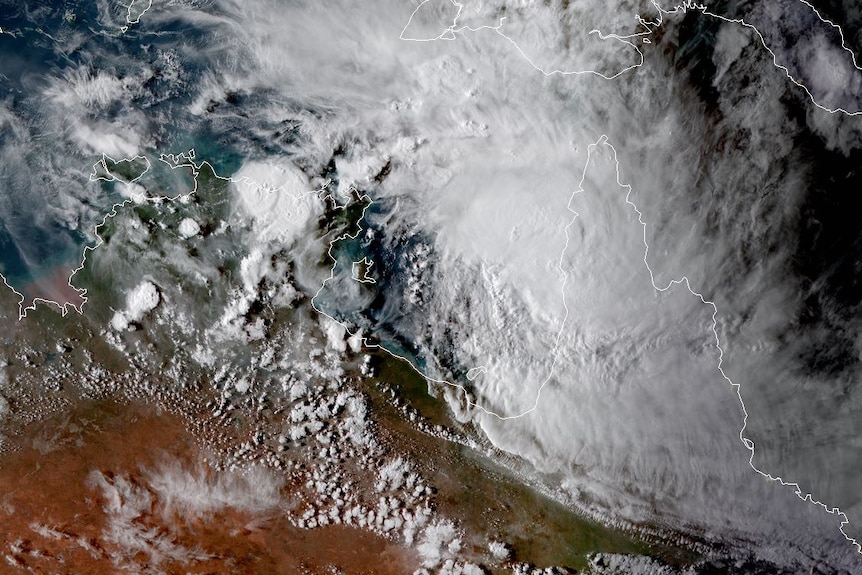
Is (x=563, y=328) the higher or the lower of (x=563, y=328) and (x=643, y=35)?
the lower

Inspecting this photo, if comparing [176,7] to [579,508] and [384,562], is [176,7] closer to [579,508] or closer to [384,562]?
[384,562]

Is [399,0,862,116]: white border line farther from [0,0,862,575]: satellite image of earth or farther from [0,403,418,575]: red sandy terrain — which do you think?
[0,403,418,575]: red sandy terrain

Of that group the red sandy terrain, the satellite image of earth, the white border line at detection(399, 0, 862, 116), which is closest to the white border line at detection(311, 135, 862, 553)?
the satellite image of earth


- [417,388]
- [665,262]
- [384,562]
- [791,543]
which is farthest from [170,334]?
[791,543]

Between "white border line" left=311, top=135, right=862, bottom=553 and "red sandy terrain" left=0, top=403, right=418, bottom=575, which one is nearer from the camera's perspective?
"white border line" left=311, top=135, right=862, bottom=553

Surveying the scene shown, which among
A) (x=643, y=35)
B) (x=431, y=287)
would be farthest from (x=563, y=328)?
(x=643, y=35)

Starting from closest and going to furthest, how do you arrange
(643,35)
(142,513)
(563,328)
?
1. (643,35)
2. (563,328)
3. (142,513)

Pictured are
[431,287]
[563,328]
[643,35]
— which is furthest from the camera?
[431,287]

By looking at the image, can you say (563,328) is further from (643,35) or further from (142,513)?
(142,513)
